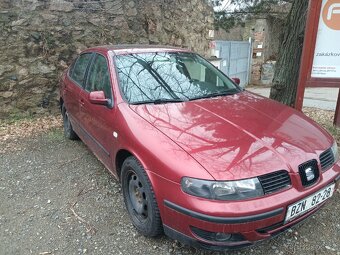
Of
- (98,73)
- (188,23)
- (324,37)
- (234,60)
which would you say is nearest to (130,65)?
(98,73)

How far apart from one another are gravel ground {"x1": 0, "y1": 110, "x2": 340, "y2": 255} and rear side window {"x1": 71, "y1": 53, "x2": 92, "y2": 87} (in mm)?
1074

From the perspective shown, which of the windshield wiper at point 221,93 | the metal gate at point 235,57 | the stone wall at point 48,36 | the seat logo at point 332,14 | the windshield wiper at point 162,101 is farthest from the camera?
the metal gate at point 235,57

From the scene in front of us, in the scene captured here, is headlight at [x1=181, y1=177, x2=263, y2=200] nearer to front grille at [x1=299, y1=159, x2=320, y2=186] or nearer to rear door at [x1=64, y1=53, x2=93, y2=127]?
front grille at [x1=299, y1=159, x2=320, y2=186]

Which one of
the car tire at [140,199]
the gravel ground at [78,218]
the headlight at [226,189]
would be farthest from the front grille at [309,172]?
the car tire at [140,199]

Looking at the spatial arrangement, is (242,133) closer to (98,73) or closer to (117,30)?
(98,73)

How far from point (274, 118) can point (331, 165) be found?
0.62m

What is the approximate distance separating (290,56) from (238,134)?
3050 millimetres

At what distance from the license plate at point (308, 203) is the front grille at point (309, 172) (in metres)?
0.11

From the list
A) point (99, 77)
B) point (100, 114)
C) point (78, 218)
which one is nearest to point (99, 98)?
point (100, 114)

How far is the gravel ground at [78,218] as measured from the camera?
8.48 ft

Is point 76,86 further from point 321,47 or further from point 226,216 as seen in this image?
point 321,47

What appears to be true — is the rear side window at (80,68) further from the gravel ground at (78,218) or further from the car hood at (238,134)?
the car hood at (238,134)

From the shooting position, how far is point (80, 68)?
4258 millimetres

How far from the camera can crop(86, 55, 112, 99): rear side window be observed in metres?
3.26
